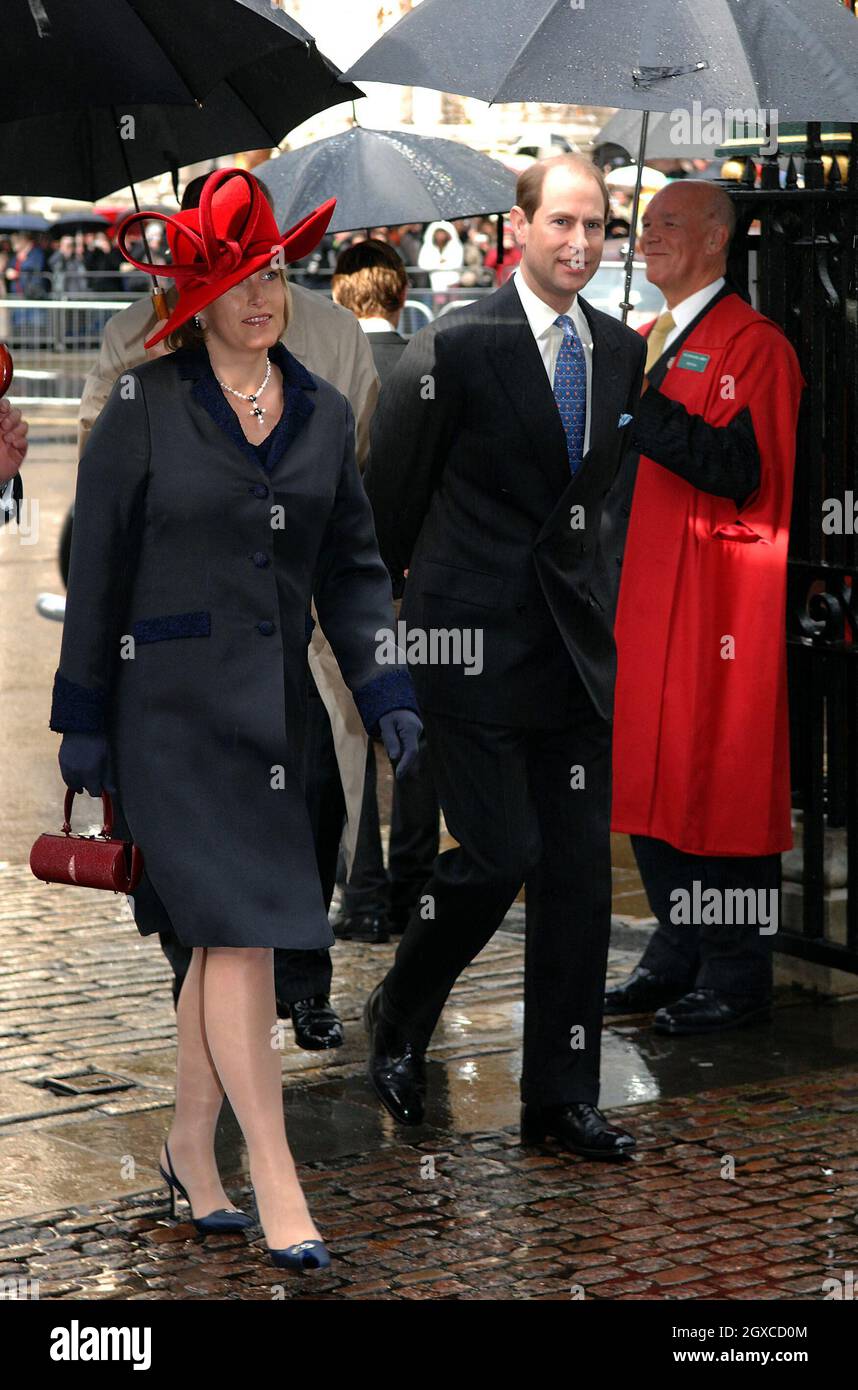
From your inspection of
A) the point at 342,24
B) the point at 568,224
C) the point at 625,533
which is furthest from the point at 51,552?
the point at 342,24

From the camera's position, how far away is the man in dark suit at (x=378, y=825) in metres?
7.25

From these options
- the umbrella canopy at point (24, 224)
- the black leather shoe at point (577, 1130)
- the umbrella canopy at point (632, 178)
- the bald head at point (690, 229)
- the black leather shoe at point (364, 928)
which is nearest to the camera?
the black leather shoe at point (577, 1130)

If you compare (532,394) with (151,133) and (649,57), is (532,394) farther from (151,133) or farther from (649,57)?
(151,133)

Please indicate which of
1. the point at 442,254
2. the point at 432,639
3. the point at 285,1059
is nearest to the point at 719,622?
the point at 432,639

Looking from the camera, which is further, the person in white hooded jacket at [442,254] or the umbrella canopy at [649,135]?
the person in white hooded jacket at [442,254]

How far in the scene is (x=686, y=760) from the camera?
630cm

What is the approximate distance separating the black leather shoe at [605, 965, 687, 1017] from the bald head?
1920 millimetres

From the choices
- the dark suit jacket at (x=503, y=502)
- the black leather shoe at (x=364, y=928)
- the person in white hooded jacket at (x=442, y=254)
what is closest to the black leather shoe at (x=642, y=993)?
the black leather shoe at (x=364, y=928)

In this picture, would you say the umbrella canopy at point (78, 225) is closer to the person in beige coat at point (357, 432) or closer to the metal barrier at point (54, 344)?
the metal barrier at point (54, 344)

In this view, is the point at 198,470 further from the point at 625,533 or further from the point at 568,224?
the point at 625,533

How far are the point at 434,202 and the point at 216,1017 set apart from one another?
3953 mm

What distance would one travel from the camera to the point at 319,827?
644cm

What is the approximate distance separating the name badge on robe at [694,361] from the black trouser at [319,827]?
4.29 ft

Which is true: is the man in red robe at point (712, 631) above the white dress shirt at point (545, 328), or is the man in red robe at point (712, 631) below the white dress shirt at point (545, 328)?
below
